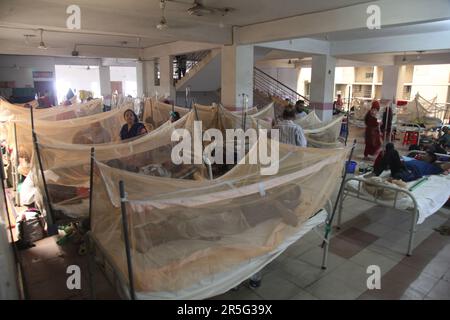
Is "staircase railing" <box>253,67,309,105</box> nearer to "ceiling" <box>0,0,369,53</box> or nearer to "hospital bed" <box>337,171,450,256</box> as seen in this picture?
"ceiling" <box>0,0,369,53</box>

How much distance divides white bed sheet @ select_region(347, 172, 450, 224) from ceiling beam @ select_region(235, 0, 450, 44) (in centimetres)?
213

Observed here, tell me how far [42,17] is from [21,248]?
3706 millimetres

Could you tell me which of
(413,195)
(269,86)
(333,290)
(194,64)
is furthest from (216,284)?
(269,86)

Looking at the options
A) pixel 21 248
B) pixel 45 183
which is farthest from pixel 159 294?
pixel 21 248

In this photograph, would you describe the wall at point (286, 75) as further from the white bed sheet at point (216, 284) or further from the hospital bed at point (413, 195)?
the white bed sheet at point (216, 284)

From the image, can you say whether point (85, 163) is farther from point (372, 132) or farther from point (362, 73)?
point (362, 73)

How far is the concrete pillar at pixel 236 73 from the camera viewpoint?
21.8 ft

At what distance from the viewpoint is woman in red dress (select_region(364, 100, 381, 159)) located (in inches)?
231

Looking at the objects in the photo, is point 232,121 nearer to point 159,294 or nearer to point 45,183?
point 45,183

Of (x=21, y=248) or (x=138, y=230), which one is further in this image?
(x=21, y=248)

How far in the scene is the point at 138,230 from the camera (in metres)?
1.58

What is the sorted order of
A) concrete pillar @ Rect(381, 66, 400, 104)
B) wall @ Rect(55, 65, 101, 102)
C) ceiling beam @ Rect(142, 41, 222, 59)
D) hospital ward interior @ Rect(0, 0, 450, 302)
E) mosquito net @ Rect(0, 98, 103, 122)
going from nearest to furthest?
hospital ward interior @ Rect(0, 0, 450, 302), mosquito net @ Rect(0, 98, 103, 122), ceiling beam @ Rect(142, 41, 222, 59), concrete pillar @ Rect(381, 66, 400, 104), wall @ Rect(55, 65, 101, 102)

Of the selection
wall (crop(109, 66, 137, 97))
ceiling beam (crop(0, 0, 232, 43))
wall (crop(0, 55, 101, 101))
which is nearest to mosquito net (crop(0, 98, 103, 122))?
ceiling beam (crop(0, 0, 232, 43))

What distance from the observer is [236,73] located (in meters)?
6.64
